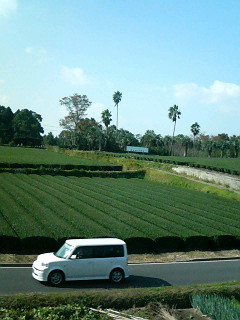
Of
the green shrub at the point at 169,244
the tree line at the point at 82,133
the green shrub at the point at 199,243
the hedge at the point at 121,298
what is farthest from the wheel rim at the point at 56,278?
the tree line at the point at 82,133

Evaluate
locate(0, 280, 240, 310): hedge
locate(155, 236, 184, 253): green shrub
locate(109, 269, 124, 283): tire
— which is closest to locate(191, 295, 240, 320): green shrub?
locate(0, 280, 240, 310): hedge

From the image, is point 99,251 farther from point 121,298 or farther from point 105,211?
point 105,211

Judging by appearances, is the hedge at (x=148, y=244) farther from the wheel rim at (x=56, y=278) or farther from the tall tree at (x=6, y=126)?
the tall tree at (x=6, y=126)

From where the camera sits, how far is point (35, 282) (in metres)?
17.0

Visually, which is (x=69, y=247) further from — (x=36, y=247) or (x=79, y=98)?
(x=79, y=98)

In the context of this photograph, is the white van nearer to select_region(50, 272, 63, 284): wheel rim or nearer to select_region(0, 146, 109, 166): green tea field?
select_region(50, 272, 63, 284): wheel rim

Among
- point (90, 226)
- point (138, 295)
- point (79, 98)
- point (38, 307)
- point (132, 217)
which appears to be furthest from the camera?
point (79, 98)

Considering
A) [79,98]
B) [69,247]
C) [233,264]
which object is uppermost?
[79,98]

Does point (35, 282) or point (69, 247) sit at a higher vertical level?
point (69, 247)

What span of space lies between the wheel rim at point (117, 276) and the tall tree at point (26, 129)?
11749 cm

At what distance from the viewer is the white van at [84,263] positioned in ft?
54.8

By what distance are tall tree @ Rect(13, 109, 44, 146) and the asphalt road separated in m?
115

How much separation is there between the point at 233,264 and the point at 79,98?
113 m

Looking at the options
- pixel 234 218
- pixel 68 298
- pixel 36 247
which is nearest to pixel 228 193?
pixel 234 218
